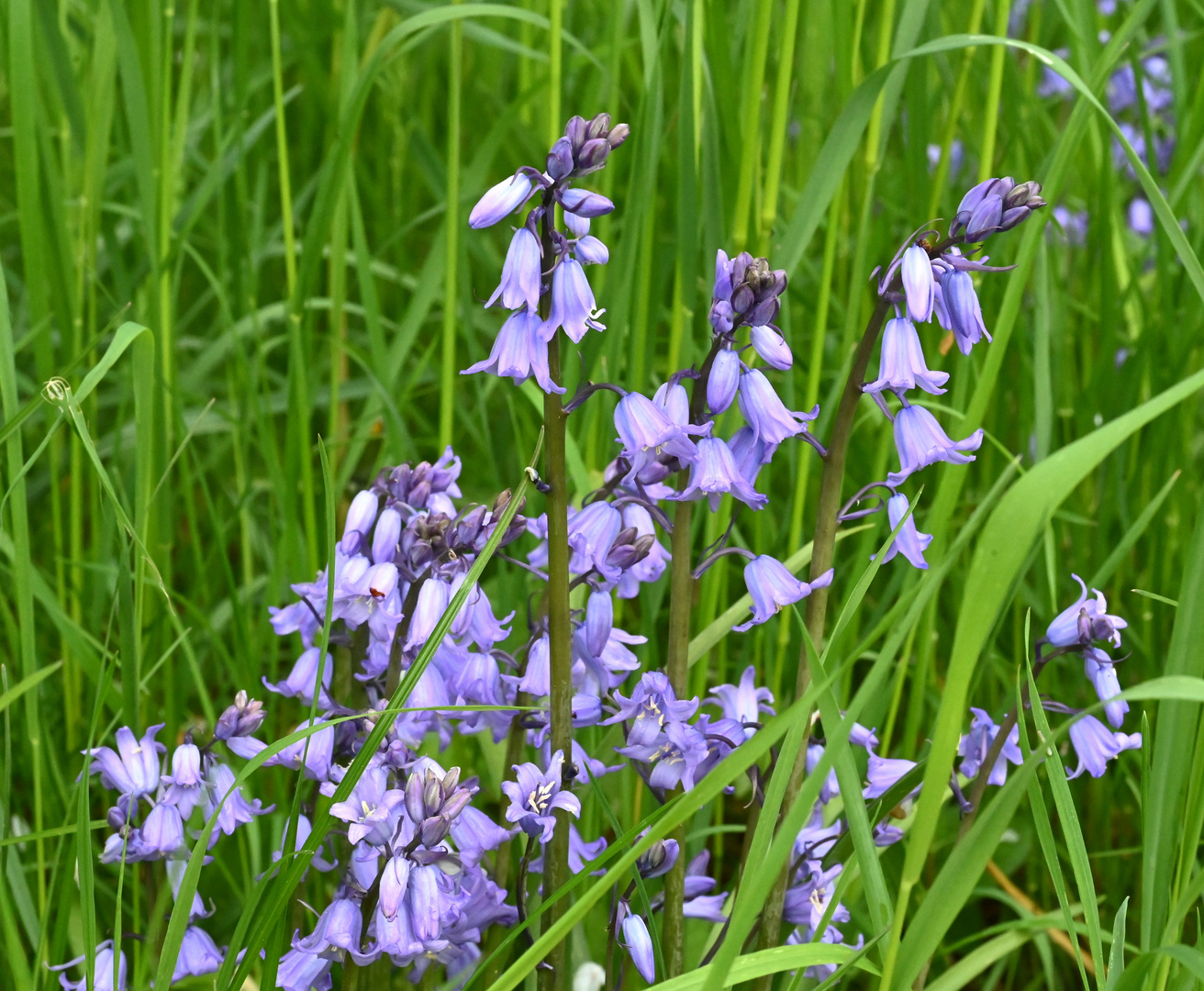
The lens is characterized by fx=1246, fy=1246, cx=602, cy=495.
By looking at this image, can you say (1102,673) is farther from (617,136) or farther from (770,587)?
(617,136)

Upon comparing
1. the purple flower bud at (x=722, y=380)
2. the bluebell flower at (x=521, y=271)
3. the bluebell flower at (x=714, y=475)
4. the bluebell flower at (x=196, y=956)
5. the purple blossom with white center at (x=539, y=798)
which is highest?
the bluebell flower at (x=521, y=271)

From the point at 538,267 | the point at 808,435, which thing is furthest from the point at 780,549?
the point at 538,267

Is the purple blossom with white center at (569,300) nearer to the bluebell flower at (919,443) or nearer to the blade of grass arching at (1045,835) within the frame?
the bluebell flower at (919,443)

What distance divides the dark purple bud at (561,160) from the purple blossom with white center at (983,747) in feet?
2.74

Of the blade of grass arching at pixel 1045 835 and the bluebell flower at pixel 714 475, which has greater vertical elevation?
the bluebell flower at pixel 714 475

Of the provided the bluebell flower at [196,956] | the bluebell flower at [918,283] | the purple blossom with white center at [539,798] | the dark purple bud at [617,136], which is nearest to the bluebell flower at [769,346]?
the bluebell flower at [918,283]

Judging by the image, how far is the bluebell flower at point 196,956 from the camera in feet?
4.85

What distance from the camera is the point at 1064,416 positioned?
2758 mm

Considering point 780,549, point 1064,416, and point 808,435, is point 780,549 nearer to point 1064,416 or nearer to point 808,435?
point 1064,416

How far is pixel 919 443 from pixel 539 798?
21.7 inches

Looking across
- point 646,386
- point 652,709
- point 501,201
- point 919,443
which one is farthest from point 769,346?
point 646,386

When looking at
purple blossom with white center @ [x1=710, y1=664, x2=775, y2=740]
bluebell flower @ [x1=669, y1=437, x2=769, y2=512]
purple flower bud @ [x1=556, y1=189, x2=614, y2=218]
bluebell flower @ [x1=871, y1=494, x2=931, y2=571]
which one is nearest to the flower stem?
purple flower bud @ [x1=556, y1=189, x2=614, y2=218]

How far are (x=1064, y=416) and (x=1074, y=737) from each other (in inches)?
58.6

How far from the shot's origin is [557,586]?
1285 millimetres
